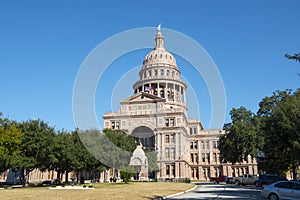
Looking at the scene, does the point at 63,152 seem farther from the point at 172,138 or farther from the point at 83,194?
A: the point at 172,138

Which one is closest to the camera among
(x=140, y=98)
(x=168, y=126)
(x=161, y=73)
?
(x=168, y=126)

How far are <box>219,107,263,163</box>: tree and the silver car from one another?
25.1 meters

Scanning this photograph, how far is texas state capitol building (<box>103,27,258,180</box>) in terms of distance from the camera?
85312 millimetres

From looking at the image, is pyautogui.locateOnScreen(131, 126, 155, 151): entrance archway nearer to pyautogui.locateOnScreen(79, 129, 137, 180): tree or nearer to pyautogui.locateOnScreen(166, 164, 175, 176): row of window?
pyautogui.locateOnScreen(166, 164, 175, 176): row of window

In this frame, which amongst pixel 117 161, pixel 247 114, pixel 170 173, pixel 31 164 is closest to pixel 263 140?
pixel 247 114

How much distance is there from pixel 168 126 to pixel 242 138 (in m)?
40.7

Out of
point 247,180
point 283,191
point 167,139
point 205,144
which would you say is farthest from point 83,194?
point 205,144

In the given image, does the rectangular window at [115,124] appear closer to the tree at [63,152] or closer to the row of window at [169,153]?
the row of window at [169,153]

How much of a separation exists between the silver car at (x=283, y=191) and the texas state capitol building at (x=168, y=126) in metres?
60.3

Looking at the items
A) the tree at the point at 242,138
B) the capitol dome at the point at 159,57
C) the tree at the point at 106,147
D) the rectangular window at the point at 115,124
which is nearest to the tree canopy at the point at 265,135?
the tree at the point at 242,138

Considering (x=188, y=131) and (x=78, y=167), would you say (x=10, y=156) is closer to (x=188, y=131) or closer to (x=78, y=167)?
(x=78, y=167)

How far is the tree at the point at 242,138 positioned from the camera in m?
45.8

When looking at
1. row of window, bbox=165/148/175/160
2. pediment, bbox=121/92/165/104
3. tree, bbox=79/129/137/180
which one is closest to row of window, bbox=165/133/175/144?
row of window, bbox=165/148/175/160

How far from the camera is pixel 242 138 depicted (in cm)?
4659
